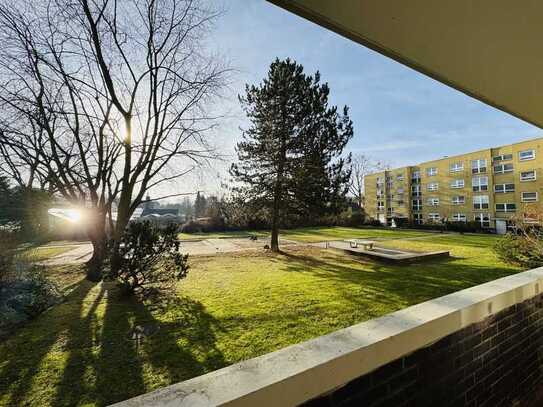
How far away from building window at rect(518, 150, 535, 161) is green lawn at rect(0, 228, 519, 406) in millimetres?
21288

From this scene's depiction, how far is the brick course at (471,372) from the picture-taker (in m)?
1.06

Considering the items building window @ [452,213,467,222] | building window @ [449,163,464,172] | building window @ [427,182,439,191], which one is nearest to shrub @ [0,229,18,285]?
building window @ [452,213,467,222]

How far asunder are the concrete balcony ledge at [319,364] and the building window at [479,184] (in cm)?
3089

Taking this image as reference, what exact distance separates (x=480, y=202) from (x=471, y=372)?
1225 inches

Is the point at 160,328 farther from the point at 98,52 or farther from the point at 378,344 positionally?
the point at 98,52

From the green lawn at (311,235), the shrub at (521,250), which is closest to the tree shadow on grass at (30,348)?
the shrub at (521,250)

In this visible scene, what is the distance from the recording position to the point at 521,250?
7.01m

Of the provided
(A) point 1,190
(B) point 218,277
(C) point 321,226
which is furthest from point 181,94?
(C) point 321,226

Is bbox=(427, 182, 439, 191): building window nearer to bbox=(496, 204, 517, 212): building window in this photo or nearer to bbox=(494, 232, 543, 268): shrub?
bbox=(496, 204, 517, 212): building window

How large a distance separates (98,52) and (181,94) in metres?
1.81

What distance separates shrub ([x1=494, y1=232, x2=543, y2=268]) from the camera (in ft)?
21.3

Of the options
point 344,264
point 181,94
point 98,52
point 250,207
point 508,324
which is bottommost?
point 344,264

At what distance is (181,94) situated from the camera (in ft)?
21.5

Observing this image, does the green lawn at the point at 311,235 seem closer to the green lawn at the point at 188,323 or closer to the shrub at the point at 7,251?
the green lawn at the point at 188,323
